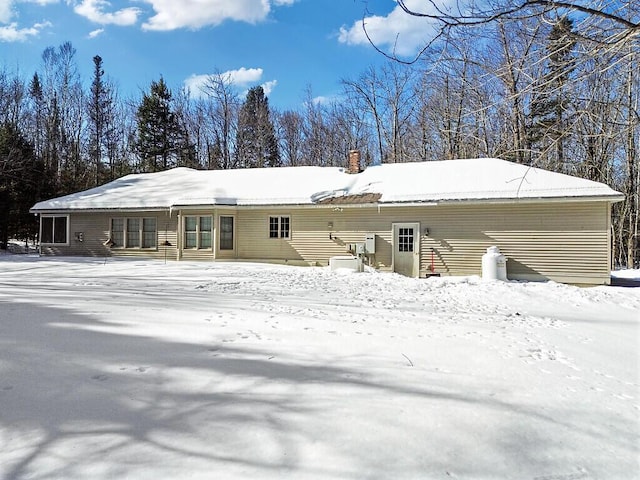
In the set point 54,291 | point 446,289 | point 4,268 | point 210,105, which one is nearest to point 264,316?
point 54,291

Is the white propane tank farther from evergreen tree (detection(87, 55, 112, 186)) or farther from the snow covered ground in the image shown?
evergreen tree (detection(87, 55, 112, 186))

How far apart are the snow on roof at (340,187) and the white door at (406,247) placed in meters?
1.01

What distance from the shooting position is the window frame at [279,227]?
15000 mm

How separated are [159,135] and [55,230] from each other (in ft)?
52.4

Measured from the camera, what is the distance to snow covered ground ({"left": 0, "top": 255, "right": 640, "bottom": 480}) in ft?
7.02

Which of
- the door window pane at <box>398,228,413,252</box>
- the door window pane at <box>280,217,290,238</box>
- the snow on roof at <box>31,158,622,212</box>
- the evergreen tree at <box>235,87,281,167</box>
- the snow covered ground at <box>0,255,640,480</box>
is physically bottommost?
the snow covered ground at <box>0,255,640,480</box>

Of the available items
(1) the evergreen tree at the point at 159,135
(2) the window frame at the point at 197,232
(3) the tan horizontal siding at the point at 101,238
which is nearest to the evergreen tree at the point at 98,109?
(1) the evergreen tree at the point at 159,135

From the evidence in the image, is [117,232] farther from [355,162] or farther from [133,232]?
[355,162]

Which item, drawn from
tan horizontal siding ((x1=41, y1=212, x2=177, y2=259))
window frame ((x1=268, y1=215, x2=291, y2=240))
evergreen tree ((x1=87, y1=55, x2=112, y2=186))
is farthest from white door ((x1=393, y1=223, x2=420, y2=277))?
evergreen tree ((x1=87, y1=55, x2=112, y2=186))

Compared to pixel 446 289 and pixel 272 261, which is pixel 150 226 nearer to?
pixel 272 261

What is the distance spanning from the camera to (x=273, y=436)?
7.72 feet

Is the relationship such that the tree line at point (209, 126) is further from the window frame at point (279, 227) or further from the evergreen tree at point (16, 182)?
the window frame at point (279, 227)

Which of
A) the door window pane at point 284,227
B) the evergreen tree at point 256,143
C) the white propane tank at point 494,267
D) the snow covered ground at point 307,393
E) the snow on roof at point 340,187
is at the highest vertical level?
the evergreen tree at point 256,143

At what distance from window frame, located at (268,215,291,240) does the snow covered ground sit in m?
8.73
